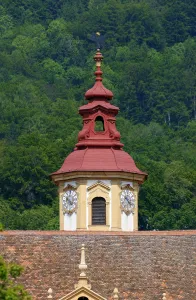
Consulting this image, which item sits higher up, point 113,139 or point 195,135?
point 195,135

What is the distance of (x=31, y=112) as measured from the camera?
595 ft

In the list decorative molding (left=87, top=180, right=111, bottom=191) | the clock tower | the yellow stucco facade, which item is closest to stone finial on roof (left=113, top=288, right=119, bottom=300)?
the clock tower

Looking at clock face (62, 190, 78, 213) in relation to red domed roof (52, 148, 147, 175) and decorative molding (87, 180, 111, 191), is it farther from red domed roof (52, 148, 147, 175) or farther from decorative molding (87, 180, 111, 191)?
red domed roof (52, 148, 147, 175)

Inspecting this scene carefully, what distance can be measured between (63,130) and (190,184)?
28.6m

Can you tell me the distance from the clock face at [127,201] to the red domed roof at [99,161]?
37.0 inches

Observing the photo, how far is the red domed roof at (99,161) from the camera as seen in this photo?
95625 mm

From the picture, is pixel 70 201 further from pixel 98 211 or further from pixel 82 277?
pixel 82 277

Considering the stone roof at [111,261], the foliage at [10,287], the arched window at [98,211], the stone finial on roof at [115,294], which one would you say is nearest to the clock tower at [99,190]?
the arched window at [98,211]

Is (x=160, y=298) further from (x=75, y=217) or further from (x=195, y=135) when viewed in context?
(x=195, y=135)

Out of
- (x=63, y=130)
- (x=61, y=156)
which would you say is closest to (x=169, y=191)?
(x=61, y=156)

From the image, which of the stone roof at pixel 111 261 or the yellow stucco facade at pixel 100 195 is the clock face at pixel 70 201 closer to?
the yellow stucco facade at pixel 100 195

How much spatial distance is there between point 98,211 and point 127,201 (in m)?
1.38

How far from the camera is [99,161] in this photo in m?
96.2

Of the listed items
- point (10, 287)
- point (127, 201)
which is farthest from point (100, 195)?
point (10, 287)
